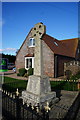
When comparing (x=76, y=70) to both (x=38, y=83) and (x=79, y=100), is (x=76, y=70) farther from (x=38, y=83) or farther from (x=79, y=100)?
(x=38, y=83)

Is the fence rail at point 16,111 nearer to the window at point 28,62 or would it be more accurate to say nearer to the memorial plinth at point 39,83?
the memorial plinth at point 39,83

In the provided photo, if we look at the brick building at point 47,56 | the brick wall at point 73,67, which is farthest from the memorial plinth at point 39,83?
the brick wall at point 73,67

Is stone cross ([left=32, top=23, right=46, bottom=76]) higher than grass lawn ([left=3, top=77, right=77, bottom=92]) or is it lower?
higher

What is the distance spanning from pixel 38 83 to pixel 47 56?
422 inches

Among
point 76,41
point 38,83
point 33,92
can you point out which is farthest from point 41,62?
point 76,41

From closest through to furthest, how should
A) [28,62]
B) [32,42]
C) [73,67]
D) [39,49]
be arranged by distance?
[39,49] < [73,67] < [32,42] < [28,62]

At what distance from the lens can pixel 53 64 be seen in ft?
48.2

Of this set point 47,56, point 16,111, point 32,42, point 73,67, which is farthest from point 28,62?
point 16,111

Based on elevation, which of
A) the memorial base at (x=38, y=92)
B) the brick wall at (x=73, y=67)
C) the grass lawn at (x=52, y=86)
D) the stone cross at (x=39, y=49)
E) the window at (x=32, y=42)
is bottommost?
the grass lawn at (x=52, y=86)

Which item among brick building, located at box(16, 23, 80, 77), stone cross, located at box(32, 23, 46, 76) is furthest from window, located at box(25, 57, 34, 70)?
stone cross, located at box(32, 23, 46, 76)

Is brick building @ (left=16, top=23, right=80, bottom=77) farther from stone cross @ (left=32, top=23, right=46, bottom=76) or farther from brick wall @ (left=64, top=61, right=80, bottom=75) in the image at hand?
stone cross @ (left=32, top=23, right=46, bottom=76)

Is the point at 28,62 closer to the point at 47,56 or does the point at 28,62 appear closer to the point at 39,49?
the point at 47,56

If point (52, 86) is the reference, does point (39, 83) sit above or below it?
above

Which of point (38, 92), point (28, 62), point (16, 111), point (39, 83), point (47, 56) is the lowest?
point (16, 111)
